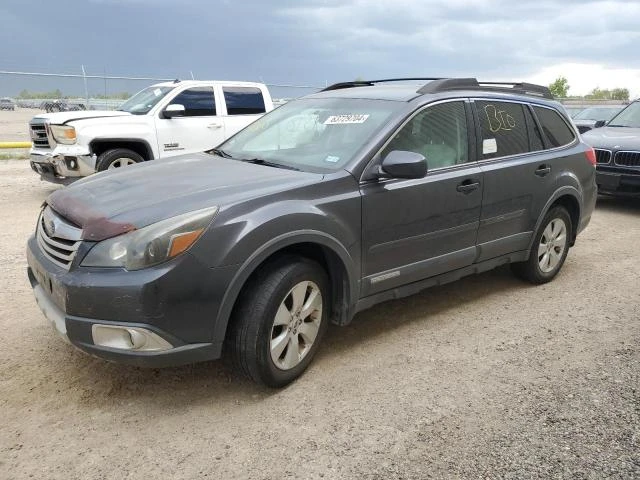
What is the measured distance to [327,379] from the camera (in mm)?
3438

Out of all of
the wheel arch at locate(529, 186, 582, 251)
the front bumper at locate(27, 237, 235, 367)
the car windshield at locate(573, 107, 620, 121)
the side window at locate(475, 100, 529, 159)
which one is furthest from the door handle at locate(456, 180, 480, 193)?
the car windshield at locate(573, 107, 620, 121)

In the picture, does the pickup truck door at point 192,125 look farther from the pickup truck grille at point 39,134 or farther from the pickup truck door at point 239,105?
the pickup truck grille at point 39,134

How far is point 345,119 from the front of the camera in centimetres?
401

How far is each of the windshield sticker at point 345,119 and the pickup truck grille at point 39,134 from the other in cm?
646

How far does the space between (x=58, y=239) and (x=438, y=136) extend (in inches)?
102

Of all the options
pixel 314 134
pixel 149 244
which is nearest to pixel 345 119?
pixel 314 134

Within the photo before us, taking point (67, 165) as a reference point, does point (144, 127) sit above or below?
above

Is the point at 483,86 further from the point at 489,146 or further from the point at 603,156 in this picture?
the point at 603,156

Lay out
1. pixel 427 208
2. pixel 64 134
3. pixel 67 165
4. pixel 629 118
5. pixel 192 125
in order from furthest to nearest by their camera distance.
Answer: pixel 629 118, pixel 192 125, pixel 64 134, pixel 67 165, pixel 427 208

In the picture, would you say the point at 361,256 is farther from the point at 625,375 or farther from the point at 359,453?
the point at 625,375

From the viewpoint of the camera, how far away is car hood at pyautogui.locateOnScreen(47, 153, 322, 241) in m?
2.94

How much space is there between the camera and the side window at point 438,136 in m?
3.85

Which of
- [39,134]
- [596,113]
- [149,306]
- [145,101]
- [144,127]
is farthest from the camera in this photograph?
[596,113]

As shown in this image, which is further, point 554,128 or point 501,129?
point 554,128
